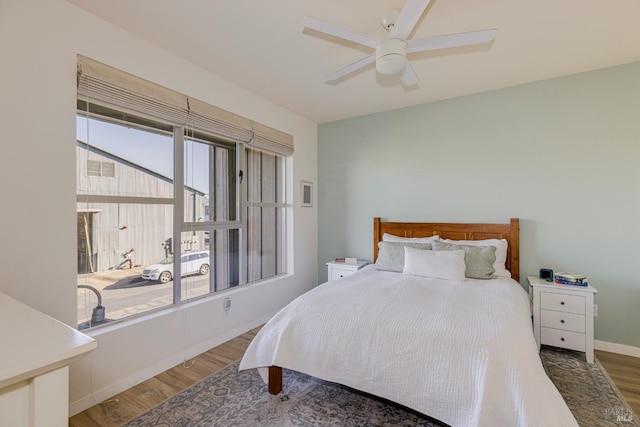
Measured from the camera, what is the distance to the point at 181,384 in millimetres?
2176

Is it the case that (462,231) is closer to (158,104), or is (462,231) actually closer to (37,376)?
(158,104)

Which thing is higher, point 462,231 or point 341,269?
point 462,231

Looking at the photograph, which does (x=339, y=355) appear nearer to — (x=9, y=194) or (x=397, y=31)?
(x=397, y=31)

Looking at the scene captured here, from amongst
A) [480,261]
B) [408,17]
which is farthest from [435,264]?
[408,17]

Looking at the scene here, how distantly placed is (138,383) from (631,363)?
13.0 feet

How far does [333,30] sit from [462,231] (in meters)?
2.50

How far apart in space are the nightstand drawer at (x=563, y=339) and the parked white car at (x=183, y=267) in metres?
3.16

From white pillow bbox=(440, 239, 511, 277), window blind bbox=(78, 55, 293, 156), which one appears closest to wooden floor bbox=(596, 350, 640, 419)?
white pillow bbox=(440, 239, 511, 277)

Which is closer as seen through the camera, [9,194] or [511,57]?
[9,194]

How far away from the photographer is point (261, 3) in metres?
1.83

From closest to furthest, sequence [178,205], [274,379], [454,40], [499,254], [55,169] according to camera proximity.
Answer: [454,40] < [55,169] < [274,379] < [178,205] < [499,254]

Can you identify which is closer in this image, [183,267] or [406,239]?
[183,267]

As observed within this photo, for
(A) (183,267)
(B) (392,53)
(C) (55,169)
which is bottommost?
(A) (183,267)

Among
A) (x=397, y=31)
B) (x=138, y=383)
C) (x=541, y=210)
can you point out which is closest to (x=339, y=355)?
(x=138, y=383)
